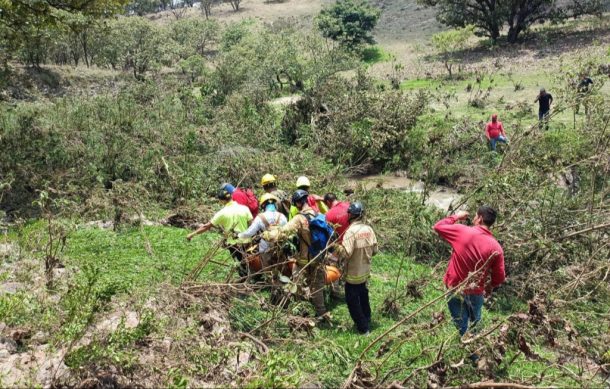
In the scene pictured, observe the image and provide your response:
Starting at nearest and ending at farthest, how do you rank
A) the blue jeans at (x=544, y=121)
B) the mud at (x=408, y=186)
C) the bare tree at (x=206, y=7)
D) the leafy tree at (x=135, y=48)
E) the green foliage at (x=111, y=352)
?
the green foliage at (x=111, y=352) < the blue jeans at (x=544, y=121) < the mud at (x=408, y=186) < the leafy tree at (x=135, y=48) < the bare tree at (x=206, y=7)

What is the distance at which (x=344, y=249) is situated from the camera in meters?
5.97

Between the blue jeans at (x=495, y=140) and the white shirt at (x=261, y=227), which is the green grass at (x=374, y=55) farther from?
the white shirt at (x=261, y=227)

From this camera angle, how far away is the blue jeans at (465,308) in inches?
218

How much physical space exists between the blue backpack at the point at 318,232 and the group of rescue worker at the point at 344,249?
0.01 m

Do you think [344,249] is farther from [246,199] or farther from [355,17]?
[355,17]

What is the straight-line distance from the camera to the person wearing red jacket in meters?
5.29

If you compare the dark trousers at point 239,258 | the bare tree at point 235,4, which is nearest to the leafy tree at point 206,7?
Answer: the bare tree at point 235,4

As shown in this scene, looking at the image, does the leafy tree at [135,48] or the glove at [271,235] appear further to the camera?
the leafy tree at [135,48]

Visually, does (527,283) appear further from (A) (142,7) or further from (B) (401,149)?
(A) (142,7)

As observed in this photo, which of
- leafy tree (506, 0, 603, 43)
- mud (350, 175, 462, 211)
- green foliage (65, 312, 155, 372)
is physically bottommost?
mud (350, 175, 462, 211)

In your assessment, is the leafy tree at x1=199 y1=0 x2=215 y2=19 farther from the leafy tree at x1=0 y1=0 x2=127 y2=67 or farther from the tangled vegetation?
the leafy tree at x1=0 y1=0 x2=127 y2=67

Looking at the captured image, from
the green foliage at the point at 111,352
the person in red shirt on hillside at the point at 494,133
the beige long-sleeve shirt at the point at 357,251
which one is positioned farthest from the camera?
the person in red shirt on hillside at the point at 494,133

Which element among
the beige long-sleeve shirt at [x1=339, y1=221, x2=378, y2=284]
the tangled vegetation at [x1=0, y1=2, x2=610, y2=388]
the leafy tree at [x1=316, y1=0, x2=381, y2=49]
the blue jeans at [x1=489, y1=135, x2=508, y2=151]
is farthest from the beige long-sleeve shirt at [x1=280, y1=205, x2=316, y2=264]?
the leafy tree at [x1=316, y1=0, x2=381, y2=49]

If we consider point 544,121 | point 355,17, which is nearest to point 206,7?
point 355,17
